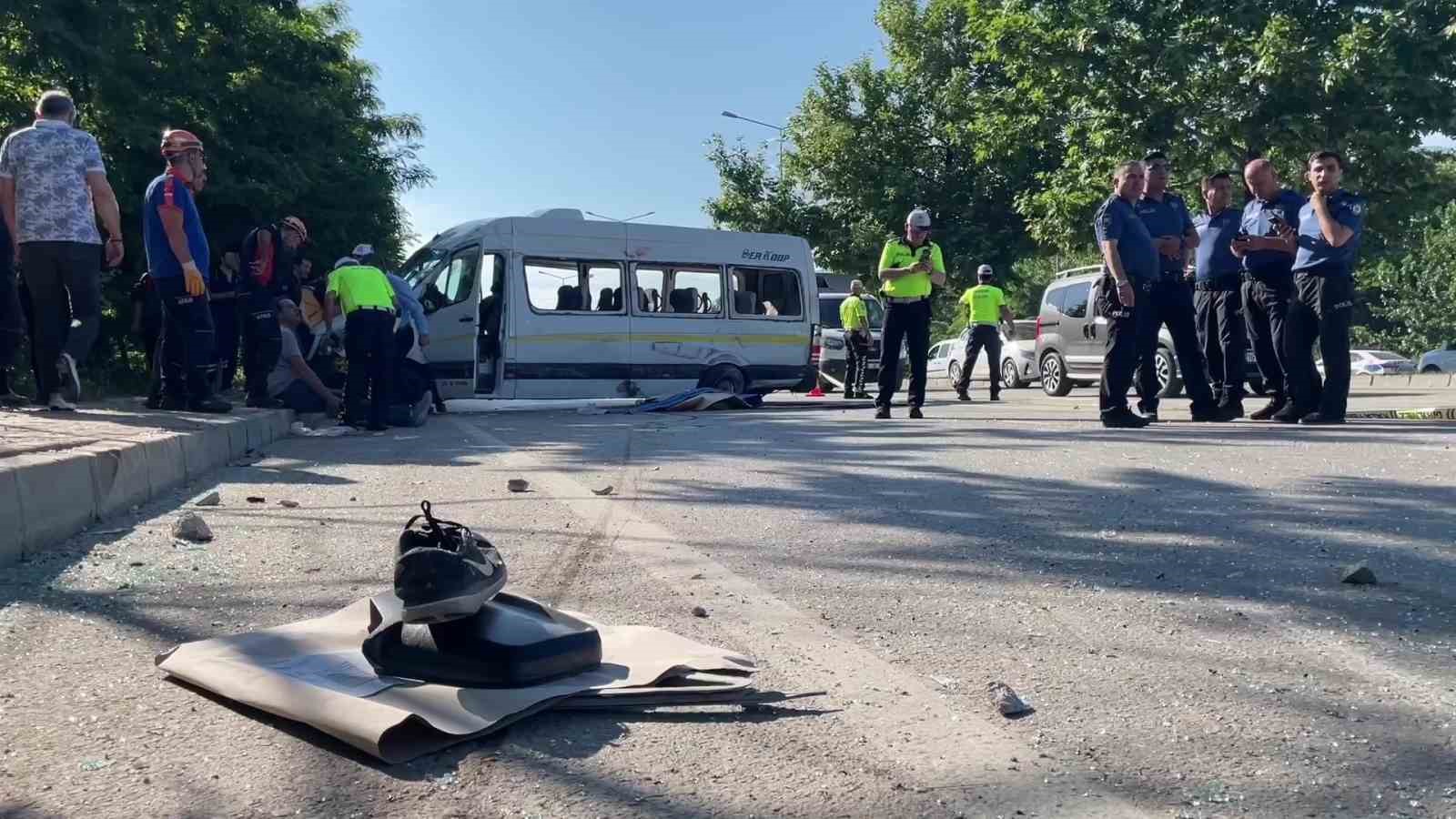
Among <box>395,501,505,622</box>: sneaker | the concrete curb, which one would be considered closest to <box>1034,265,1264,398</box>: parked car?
the concrete curb

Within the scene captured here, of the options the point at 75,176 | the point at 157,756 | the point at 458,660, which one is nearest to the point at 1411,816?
the point at 458,660

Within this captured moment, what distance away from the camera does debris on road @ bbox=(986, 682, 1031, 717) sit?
272 cm

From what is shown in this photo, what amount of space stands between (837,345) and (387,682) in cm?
1933

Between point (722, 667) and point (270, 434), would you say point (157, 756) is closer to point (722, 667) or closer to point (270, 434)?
point (722, 667)

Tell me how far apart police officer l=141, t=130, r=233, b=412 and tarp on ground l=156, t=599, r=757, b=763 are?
598 centimetres

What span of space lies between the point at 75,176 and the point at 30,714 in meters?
6.06

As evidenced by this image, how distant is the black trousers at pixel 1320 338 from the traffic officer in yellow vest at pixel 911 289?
261 centimetres

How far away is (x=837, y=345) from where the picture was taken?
862 inches

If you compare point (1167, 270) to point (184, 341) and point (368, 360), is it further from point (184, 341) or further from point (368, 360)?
point (184, 341)

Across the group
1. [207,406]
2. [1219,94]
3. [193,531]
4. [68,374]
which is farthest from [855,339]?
[193,531]

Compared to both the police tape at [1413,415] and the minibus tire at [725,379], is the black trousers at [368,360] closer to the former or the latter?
the minibus tire at [725,379]

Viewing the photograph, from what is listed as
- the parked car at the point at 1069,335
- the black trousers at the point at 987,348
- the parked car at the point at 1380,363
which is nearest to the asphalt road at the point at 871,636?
the black trousers at the point at 987,348

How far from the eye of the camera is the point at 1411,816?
216 centimetres

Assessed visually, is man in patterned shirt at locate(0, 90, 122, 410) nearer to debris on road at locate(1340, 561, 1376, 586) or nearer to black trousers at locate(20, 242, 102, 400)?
black trousers at locate(20, 242, 102, 400)
